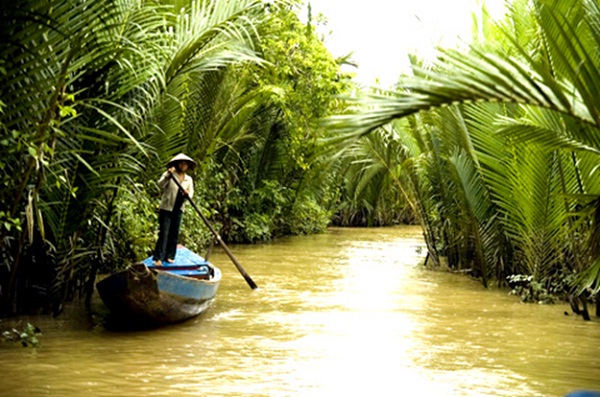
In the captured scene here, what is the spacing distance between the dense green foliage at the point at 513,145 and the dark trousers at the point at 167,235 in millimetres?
2550

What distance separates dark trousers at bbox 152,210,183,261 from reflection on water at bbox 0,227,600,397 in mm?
839

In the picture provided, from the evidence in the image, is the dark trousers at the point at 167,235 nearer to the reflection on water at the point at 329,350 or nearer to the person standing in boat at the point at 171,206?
Answer: the person standing in boat at the point at 171,206

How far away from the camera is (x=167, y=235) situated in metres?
9.66

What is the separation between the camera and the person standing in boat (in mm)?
9539

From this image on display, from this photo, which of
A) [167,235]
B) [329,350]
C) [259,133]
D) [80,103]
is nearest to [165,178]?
[167,235]

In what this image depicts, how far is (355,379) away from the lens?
6.45 m

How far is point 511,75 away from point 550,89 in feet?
0.93

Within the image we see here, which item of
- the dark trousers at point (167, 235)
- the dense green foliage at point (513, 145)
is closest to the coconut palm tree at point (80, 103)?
the dark trousers at point (167, 235)

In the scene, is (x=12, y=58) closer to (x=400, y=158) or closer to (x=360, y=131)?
(x=360, y=131)

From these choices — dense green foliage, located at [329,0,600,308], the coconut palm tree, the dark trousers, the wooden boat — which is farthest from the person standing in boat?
dense green foliage, located at [329,0,600,308]

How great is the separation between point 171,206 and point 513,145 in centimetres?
380

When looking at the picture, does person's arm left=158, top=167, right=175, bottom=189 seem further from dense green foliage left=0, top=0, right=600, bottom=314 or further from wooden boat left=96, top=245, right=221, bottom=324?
wooden boat left=96, top=245, right=221, bottom=324

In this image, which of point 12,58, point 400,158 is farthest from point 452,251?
point 12,58

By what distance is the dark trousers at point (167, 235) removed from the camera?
31.3 feet
